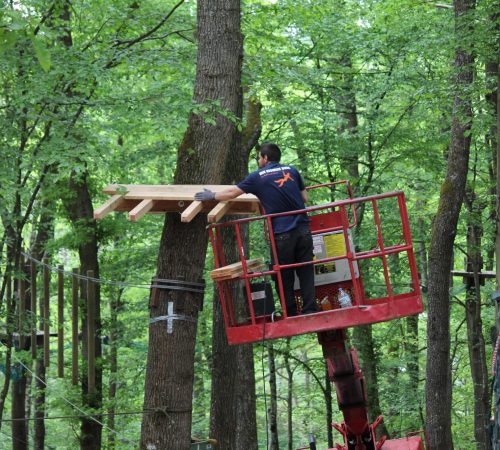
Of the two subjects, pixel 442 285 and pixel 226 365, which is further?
pixel 442 285

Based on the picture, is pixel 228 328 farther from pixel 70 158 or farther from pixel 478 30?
pixel 478 30

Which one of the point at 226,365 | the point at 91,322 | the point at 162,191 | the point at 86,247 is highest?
the point at 86,247

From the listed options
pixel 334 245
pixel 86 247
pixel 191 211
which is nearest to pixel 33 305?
pixel 86 247

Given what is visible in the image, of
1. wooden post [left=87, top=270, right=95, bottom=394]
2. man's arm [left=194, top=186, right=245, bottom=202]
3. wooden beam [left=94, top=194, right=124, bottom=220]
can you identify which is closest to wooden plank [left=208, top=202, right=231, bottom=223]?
man's arm [left=194, top=186, right=245, bottom=202]

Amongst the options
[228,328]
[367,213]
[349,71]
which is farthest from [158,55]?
[367,213]

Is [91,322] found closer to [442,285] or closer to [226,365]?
[226,365]

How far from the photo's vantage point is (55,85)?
1089 cm

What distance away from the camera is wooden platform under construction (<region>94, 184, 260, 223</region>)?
26.5ft

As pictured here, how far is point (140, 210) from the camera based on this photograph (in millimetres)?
7902

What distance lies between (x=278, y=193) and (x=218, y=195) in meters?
0.90

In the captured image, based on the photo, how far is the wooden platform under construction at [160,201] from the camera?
317 inches

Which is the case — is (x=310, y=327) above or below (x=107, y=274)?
below

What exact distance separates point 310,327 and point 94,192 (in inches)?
A: 424

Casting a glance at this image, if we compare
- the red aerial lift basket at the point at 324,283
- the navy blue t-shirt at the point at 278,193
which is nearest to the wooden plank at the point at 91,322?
the red aerial lift basket at the point at 324,283
